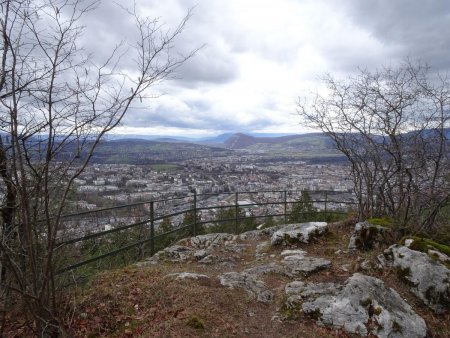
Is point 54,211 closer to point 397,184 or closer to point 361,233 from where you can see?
point 361,233

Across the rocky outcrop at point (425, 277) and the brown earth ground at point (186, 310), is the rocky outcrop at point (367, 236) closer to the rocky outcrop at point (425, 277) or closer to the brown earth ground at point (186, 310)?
the brown earth ground at point (186, 310)

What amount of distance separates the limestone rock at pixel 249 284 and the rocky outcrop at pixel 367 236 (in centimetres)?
233

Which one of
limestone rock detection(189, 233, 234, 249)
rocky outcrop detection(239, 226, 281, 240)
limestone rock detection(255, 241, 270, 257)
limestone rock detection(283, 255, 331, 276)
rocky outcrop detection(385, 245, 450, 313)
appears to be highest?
rocky outcrop detection(385, 245, 450, 313)

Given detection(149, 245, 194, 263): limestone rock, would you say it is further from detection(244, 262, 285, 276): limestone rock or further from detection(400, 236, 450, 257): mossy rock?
detection(400, 236, 450, 257): mossy rock

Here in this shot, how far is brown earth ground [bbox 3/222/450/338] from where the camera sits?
143 inches

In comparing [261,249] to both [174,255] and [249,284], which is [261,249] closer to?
[174,255]

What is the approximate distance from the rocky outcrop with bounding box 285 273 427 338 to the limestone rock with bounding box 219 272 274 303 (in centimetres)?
34

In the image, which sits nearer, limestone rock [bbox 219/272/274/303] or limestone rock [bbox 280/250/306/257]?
limestone rock [bbox 219/272/274/303]

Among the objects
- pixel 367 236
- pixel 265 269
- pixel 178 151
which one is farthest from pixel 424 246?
pixel 178 151

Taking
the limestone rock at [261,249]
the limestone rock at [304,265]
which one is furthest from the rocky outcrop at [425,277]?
the limestone rock at [261,249]

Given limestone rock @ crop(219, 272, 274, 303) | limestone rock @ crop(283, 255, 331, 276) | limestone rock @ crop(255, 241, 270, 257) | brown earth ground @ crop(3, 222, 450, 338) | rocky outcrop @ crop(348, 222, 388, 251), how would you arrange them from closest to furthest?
brown earth ground @ crop(3, 222, 450, 338) → limestone rock @ crop(219, 272, 274, 303) → limestone rock @ crop(283, 255, 331, 276) → rocky outcrop @ crop(348, 222, 388, 251) → limestone rock @ crop(255, 241, 270, 257)

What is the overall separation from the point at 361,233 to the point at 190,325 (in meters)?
4.03

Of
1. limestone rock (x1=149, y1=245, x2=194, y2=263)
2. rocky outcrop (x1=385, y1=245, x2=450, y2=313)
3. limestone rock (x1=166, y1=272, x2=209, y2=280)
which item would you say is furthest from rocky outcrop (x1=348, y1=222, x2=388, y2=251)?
limestone rock (x1=149, y1=245, x2=194, y2=263)

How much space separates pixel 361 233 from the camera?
249 inches
